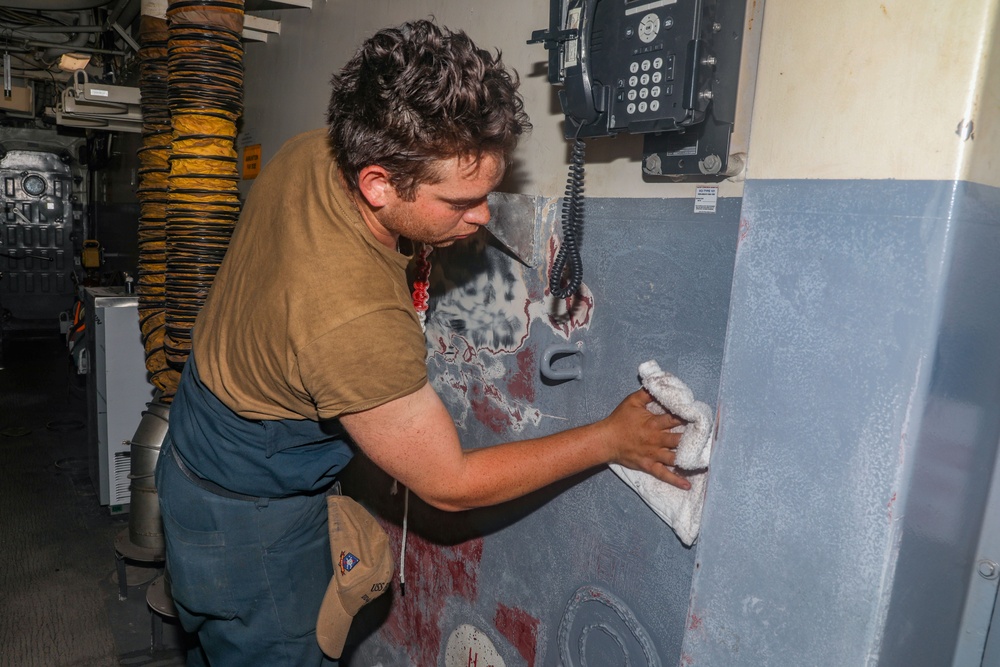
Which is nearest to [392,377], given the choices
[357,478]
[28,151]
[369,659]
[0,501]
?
[357,478]

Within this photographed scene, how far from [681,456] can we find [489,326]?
0.70m

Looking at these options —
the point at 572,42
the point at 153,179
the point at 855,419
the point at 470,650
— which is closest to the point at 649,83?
the point at 572,42

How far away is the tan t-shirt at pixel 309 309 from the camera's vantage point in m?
1.09

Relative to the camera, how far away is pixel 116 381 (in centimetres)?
327

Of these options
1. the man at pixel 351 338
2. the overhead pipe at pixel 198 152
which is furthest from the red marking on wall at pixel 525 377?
the overhead pipe at pixel 198 152

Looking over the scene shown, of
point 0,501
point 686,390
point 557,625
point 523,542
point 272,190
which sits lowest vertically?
point 0,501

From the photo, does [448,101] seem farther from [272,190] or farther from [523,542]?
[523,542]

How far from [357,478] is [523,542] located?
0.91 metres

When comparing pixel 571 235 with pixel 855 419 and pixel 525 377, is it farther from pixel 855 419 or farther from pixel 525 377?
pixel 855 419

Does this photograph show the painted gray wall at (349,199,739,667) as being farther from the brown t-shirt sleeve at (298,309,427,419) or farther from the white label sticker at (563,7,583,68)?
the brown t-shirt sleeve at (298,309,427,419)

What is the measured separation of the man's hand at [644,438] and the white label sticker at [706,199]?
33cm

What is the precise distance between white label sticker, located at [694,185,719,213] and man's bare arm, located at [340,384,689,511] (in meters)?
0.33

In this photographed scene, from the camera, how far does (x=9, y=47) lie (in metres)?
5.34

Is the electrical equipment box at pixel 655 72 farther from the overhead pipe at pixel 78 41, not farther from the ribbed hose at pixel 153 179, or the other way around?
the overhead pipe at pixel 78 41
